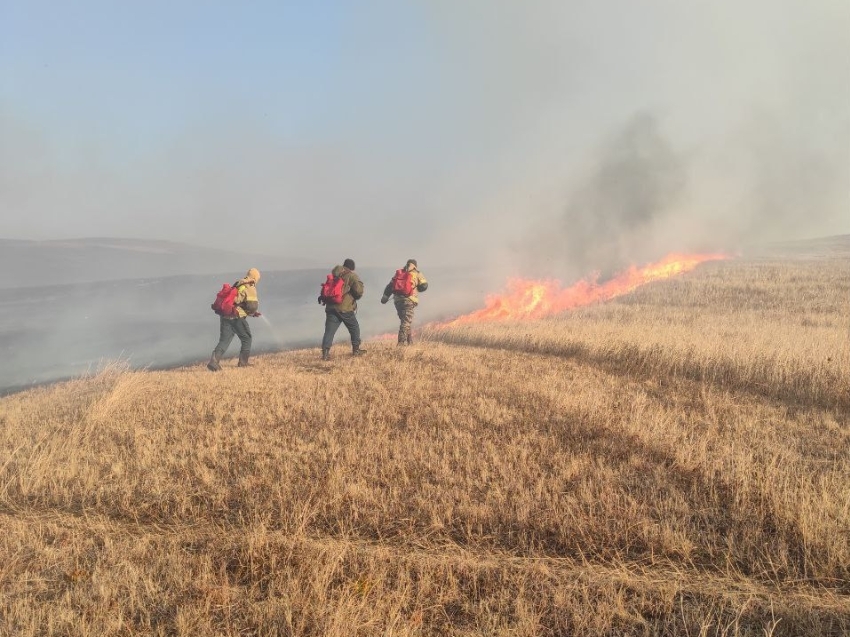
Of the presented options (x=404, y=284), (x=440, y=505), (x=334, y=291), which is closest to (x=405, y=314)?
(x=404, y=284)

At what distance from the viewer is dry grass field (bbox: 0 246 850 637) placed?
11.2 feet

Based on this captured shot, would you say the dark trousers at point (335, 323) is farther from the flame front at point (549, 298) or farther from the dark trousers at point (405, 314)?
the flame front at point (549, 298)

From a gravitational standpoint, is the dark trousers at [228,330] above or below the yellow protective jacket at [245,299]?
below

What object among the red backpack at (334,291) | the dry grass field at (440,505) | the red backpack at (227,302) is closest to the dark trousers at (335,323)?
the red backpack at (334,291)

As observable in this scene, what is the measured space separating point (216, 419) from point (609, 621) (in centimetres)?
606

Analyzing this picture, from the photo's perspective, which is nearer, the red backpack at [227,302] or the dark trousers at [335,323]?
the red backpack at [227,302]

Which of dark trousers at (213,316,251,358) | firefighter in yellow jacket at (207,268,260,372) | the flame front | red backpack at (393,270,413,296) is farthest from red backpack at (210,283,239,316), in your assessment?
the flame front

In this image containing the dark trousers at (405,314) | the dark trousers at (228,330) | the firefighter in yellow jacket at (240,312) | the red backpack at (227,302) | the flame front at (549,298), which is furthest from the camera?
the flame front at (549,298)

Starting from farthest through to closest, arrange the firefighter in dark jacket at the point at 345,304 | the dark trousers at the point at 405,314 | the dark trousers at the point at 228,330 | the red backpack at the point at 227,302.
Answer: the dark trousers at the point at 405,314 < the firefighter in dark jacket at the point at 345,304 < the dark trousers at the point at 228,330 < the red backpack at the point at 227,302

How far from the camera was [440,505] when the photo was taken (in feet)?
15.5

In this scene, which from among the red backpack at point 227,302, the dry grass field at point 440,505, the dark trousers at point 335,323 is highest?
the red backpack at point 227,302

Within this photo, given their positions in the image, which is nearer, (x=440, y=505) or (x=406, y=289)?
(x=440, y=505)

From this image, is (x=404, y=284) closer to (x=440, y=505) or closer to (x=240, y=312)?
(x=240, y=312)

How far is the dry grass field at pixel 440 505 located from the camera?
3.41 m
